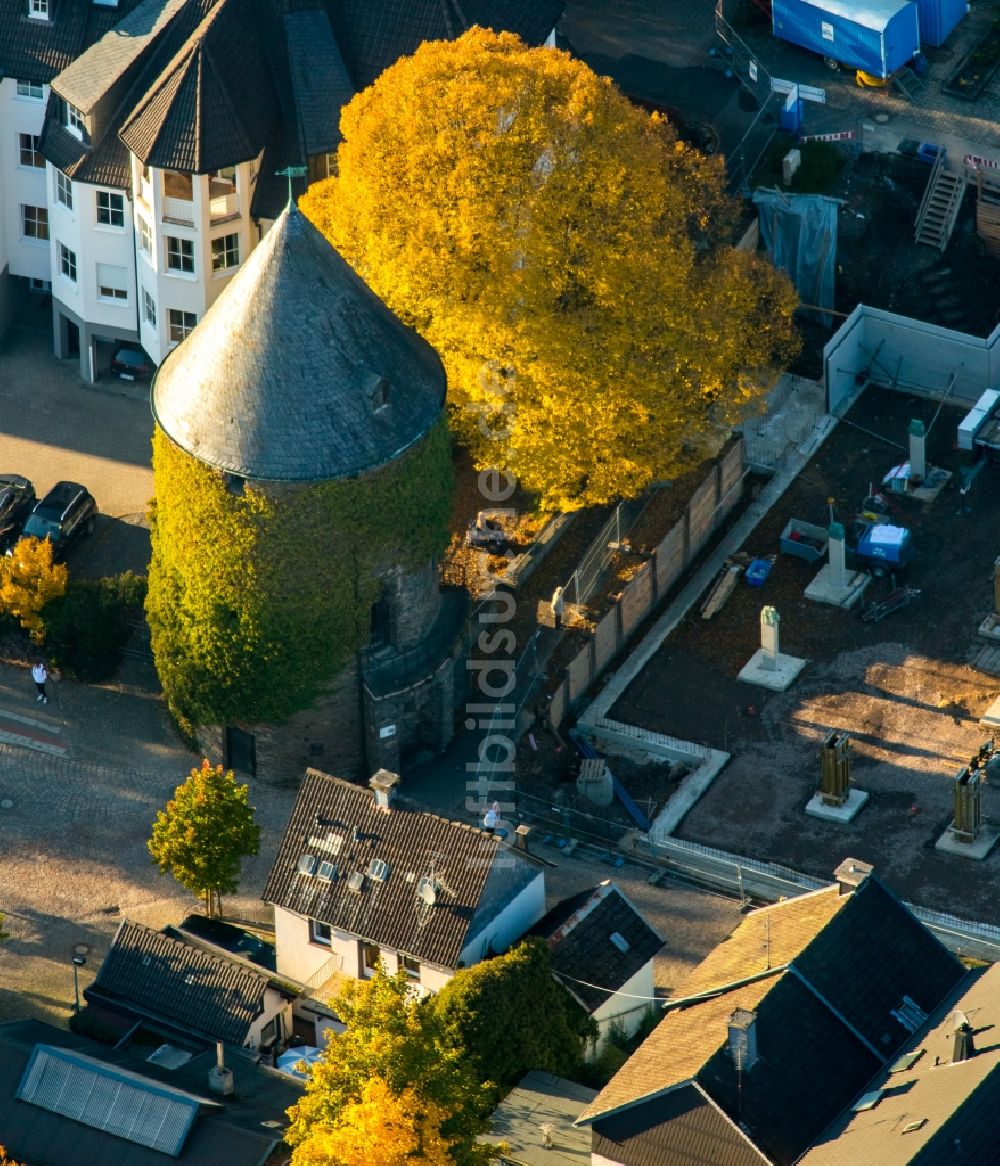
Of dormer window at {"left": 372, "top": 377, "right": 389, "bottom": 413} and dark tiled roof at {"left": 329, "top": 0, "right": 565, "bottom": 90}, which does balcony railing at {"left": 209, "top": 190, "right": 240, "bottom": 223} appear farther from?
dormer window at {"left": 372, "top": 377, "right": 389, "bottom": 413}

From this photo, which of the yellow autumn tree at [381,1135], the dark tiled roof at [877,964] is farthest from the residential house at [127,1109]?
the dark tiled roof at [877,964]

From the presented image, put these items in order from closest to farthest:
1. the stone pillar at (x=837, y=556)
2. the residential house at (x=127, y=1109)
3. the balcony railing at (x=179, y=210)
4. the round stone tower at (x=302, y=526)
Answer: the residential house at (x=127, y=1109), the round stone tower at (x=302, y=526), the stone pillar at (x=837, y=556), the balcony railing at (x=179, y=210)

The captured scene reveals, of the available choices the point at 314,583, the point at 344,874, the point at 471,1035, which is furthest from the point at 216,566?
the point at 471,1035

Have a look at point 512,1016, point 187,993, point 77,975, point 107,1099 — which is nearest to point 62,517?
point 77,975

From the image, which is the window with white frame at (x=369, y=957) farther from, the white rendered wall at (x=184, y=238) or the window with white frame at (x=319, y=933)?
the white rendered wall at (x=184, y=238)

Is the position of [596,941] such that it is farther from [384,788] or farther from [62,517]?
[62,517]

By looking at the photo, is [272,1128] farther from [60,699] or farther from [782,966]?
[60,699]

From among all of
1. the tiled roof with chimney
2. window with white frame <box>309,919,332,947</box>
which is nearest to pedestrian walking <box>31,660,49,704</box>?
window with white frame <box>309,919,332,947</box>
